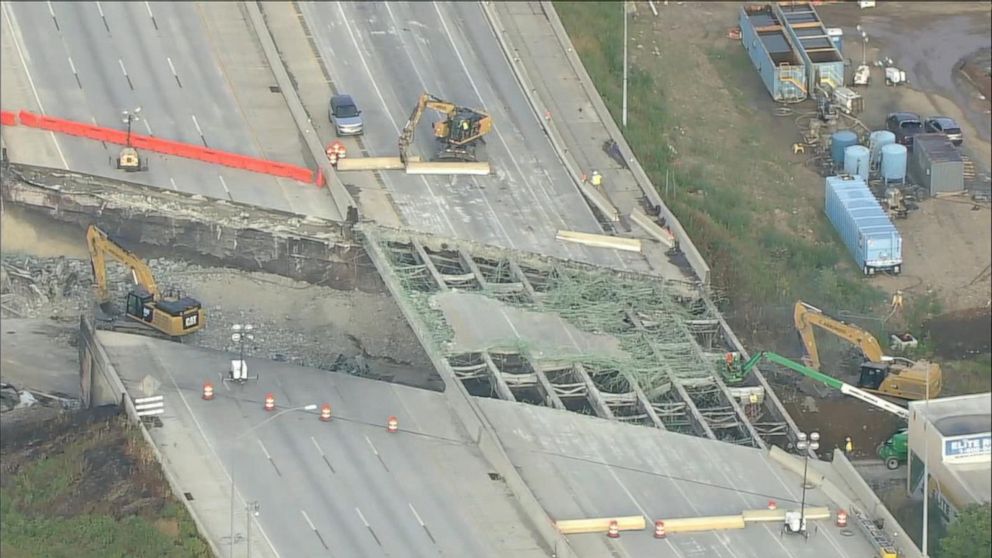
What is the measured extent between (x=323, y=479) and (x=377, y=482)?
2.19 m

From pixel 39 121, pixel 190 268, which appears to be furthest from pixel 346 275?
pixel 39 121

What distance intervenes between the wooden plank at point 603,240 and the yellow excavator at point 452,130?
8415 mm

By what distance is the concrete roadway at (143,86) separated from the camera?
126 meters

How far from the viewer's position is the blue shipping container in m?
123

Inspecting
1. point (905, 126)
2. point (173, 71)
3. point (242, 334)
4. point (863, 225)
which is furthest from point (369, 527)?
point (905, 126)

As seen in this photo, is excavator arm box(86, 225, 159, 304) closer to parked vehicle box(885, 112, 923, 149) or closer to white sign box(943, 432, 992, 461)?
white sign box(943, 432, 992, 461)

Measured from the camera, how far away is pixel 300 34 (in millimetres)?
139375

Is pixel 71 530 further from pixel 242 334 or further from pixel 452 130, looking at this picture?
pixel 452 130

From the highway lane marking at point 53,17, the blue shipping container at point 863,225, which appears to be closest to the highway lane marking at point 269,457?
the blue shipping container at point 863,225

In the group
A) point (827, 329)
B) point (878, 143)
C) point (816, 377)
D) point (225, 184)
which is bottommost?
point (816, 377)

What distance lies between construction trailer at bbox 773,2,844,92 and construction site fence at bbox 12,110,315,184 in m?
30.2

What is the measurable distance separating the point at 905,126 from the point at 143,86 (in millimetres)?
40150

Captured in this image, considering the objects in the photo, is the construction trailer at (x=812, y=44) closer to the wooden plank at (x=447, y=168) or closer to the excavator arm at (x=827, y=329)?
the wooden plank at (x=447, y=168)

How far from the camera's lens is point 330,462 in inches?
4154
